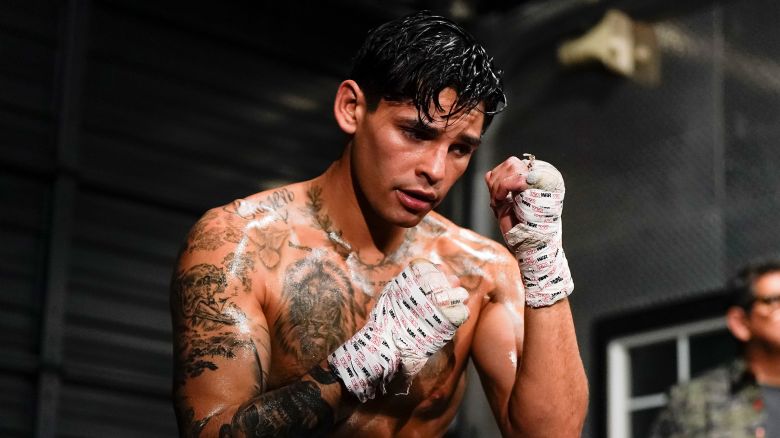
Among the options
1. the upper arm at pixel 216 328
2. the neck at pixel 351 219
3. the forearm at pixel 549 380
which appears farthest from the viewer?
the neck at pixel 351 219

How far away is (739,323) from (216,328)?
2.51 m

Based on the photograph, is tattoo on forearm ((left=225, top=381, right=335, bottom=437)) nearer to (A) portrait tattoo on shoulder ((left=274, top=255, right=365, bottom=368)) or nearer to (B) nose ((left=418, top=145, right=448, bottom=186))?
(A) portrait tattoo on shoulder ((left=274, top=255, right=365, bottom=368))

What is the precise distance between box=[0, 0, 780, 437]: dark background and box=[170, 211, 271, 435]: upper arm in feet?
10.5

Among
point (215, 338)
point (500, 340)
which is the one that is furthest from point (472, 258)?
point (215, 338)

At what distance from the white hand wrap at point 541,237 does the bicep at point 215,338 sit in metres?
0.60

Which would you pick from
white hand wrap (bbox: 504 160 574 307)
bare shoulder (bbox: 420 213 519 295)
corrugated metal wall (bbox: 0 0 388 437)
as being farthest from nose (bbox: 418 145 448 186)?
corrugated metal wall (bbox: 0 0 388 437)

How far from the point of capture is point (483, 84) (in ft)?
9.62

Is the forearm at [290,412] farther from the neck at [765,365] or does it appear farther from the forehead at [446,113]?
the neck at [765,365]

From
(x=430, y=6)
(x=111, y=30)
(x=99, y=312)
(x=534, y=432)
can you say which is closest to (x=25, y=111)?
(x=111, y=30)

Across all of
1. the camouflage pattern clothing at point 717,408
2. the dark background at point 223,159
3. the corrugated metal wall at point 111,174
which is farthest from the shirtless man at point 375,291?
the corrugated metal wall at point 111,174

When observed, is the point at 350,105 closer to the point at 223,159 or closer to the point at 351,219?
the point at 351,219

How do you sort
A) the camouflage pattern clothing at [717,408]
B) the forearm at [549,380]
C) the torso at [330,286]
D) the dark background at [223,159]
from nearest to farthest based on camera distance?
1. the forearm at [549,380]
2. the torso at [330,286]
3. the camouflage pattern clothing at [717,408]
4. the dark background at [223,159]

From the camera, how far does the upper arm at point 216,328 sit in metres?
2.67

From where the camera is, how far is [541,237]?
2.73m
